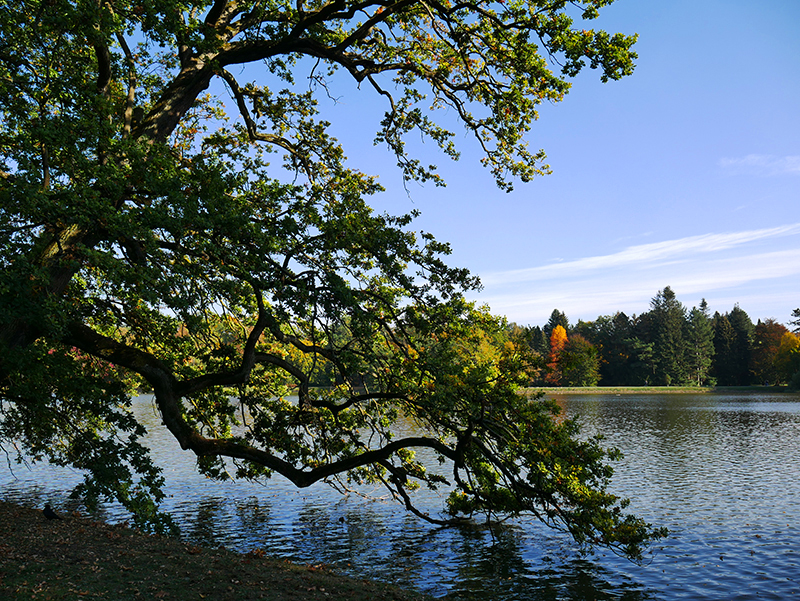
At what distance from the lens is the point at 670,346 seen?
107 meters

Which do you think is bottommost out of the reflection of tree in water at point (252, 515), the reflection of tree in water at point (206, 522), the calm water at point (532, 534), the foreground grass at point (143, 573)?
the calm water at point (532, 534)

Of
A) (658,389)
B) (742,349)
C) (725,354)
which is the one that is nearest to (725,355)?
(725,354)

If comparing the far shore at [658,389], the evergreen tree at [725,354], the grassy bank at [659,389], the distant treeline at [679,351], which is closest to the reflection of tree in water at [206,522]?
the far shore at [658,389]

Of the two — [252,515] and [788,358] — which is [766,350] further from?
[252,515]

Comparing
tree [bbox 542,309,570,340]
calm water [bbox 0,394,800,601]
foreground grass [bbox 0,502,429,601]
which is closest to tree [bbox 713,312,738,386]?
tree [bbox 542,309,570,340]

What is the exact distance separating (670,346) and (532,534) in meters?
101

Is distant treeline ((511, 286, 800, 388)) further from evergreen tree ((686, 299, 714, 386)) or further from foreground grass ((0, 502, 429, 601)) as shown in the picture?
foreground grass ((0, 502, 429, 601))

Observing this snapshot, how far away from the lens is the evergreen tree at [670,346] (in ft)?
350

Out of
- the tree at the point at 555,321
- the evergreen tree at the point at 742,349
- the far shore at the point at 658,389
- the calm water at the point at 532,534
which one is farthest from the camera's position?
the tree at the point at 555,321

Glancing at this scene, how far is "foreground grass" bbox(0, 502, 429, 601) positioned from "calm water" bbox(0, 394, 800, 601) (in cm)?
237

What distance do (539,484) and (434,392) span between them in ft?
11.8

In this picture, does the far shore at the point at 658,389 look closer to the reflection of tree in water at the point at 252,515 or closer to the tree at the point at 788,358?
the tree at the point at 788,358

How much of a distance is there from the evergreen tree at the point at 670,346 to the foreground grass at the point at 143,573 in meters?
107

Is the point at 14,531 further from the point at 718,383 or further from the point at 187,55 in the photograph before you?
→ the point at 718,383
